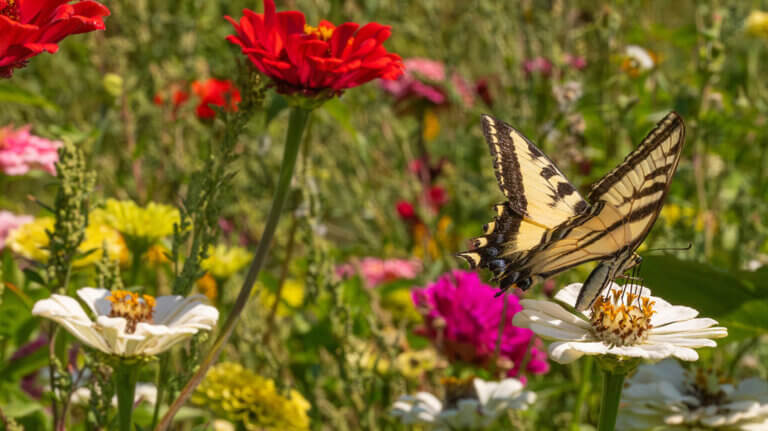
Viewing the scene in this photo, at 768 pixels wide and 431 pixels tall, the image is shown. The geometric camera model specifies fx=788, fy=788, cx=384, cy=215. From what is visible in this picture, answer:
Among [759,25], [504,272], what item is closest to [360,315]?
[504,272]

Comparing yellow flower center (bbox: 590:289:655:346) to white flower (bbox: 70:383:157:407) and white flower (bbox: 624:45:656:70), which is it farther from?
white flower (bbox: 624:45:656:70)

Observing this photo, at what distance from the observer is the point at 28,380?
1.35 metres

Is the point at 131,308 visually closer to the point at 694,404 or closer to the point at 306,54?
the point at 306,54

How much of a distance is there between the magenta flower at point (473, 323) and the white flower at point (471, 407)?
11 cm

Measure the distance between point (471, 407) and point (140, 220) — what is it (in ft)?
1.61

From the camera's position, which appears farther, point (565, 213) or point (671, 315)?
point (565, 213)

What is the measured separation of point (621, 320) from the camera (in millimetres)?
707

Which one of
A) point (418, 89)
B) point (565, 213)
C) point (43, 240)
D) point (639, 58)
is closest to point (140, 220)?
point (43, 240)

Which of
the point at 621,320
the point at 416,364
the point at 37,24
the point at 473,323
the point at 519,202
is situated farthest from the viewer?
the point at 416,364

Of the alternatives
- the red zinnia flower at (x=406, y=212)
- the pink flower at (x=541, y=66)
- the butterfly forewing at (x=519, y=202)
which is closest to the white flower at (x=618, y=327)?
the butterfly forewing at (x=519, y=202)

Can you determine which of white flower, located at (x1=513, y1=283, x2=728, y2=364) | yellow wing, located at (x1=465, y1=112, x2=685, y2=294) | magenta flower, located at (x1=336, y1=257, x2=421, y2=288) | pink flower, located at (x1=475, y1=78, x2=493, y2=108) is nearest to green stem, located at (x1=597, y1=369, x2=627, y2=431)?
white flower, located at (x1=513, y1=283, x2=728, y2=364)

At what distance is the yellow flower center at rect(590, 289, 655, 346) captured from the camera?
70 cm

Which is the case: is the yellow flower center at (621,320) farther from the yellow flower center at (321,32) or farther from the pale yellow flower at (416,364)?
the pale yellow flower at (416,364)

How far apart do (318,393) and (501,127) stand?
0.61 metres
